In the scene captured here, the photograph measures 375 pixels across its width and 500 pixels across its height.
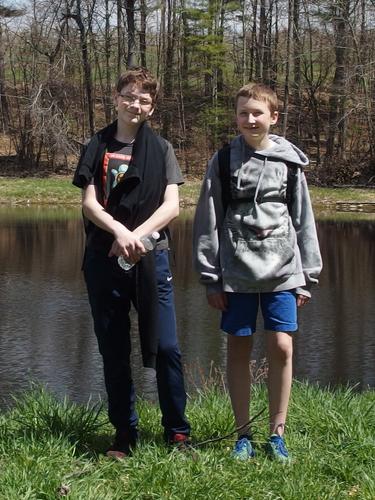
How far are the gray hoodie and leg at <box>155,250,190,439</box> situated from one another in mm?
168

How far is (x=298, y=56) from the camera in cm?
3438

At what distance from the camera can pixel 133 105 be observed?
394 cm

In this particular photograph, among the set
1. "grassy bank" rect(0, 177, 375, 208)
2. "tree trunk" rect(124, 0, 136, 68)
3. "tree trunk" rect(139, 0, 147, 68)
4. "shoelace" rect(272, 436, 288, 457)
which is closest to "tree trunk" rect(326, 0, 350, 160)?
"grassy bank" rect(0, 177, 375, 208)

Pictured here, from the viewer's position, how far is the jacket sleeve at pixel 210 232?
3.85 m

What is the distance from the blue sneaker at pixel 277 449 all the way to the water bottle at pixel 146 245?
3.22 feet

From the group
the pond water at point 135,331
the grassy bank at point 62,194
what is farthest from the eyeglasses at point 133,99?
the grassy bank at point 62,194

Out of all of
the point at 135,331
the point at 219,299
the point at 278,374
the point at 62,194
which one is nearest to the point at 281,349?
the point at 278,374

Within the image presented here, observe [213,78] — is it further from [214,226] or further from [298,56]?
[214,226]

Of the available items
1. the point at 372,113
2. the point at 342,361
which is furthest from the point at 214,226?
the point at 372,113

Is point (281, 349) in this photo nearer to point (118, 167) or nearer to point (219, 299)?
point (219, 299)

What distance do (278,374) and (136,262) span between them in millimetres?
813

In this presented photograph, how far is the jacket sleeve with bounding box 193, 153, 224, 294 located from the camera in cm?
385

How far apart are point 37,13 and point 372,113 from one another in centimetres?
1549

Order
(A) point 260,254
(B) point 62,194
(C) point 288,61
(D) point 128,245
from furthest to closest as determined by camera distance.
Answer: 1. (C) point 288,61
2. (B) point 62,194
3. (A) point 260,254
4. (D) point 128,245
